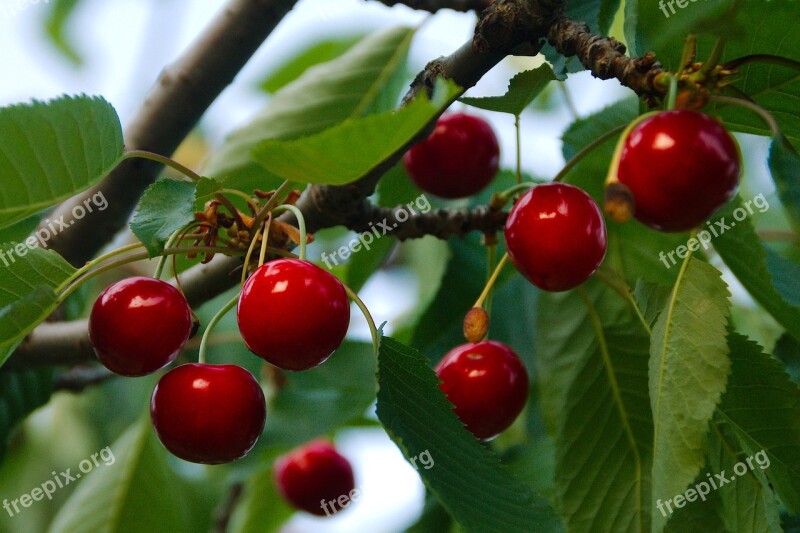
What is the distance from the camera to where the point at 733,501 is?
1184mm

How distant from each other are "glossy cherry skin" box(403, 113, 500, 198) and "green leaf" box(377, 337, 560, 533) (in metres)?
0.65

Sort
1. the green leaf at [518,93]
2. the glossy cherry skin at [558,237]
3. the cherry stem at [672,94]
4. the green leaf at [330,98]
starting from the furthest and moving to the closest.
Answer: the green leaf at [330,98], the green leaf at [518,93], the glossy cherry skin at [558,237], the cherry stem at [672,94]

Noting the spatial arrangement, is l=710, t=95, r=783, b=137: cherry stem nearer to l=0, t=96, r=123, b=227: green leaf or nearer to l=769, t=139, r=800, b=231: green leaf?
l=769, t=139, r=800, b=231: green leaf

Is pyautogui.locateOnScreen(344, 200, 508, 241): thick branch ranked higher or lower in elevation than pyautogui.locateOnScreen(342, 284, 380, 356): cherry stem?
lower

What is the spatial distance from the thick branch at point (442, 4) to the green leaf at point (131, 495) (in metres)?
1.33

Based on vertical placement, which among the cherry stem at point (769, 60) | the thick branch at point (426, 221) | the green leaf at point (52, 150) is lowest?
the thick branch at point (426, 221)

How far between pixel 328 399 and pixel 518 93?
107 centimetres

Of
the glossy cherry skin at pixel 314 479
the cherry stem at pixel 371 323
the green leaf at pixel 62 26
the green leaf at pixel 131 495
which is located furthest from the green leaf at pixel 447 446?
the green leaf at pixel 62 26

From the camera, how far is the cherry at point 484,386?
1.28 meters

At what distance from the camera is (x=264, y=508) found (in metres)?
2.56

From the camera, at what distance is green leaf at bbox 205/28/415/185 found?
70.5 inches
